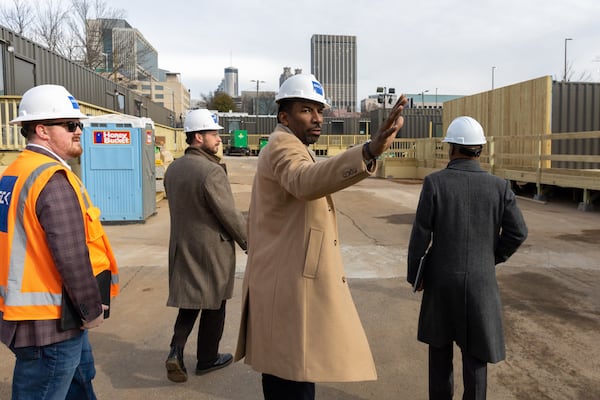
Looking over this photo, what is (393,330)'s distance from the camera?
15.8ft

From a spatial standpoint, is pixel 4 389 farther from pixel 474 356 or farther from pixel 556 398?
pixel 556 398

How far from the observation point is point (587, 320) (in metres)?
4.99

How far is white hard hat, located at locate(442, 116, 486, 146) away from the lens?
3.16 meters

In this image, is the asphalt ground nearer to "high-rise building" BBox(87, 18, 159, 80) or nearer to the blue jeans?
the blue jeans

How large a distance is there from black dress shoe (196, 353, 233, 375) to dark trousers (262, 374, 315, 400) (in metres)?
1.63

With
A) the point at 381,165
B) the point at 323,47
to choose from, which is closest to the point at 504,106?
the point at 381,165

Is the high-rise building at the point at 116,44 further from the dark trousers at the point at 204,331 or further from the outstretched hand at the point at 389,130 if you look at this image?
the outstretched hand at the point at 389,130

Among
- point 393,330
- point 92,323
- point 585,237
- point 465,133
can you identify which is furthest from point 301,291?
point 585,237

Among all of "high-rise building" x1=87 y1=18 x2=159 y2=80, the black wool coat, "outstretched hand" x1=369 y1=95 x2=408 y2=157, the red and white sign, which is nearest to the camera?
"outstretched hand" x1=369 y1=95 x2=408 y2=157

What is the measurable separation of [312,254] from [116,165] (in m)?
8.81

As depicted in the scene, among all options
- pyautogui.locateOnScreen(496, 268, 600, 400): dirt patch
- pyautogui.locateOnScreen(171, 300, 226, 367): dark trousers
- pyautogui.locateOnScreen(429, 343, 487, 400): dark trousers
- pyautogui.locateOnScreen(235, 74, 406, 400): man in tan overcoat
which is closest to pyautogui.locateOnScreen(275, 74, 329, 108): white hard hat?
pyautogui.locateOnScreen(235, 74, 406, 400): man in tan overcoat

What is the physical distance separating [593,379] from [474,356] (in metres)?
1.41

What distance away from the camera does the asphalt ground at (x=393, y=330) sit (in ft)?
12.1

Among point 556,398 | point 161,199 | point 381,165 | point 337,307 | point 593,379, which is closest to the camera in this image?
point 337,307
